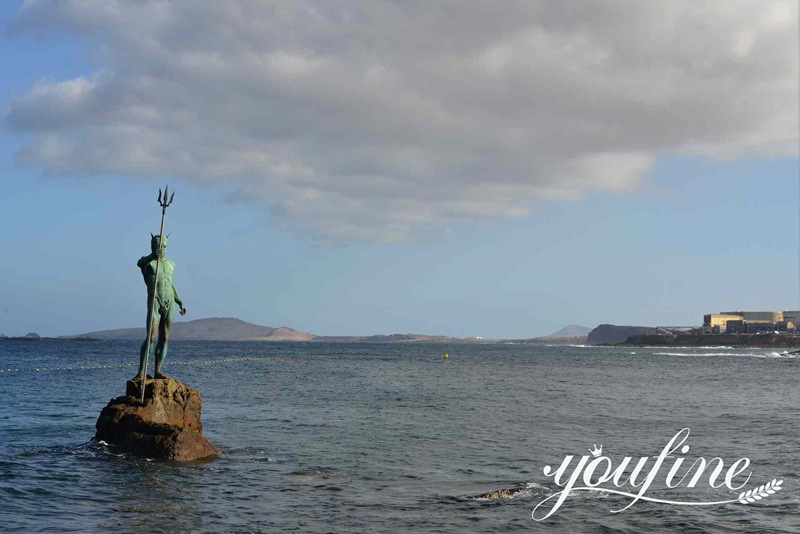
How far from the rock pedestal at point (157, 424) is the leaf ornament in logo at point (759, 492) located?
515 inches

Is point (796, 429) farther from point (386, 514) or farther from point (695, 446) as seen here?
point (386, 514)

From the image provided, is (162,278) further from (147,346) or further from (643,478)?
(643,478)

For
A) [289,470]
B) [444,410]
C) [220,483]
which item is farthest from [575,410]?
[220,483]

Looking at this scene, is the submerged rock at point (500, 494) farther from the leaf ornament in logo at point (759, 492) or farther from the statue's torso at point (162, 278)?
the statue's torso at point (162, 278)

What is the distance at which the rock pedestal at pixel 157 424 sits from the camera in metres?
20.2

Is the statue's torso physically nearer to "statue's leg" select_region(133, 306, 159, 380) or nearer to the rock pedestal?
"statue's leg" select_region(133, 306, 159, 380)

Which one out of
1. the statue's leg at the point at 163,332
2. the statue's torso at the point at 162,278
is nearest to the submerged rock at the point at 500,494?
the statue's leg at the point at 163,332

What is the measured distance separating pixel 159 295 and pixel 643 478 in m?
13.7

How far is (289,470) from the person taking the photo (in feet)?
64.5

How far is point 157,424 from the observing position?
20562 millimetres

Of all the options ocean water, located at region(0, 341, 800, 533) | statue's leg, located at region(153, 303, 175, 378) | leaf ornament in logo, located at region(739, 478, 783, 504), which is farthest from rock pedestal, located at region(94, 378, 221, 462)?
leaf ornament in logo, located at region(739, 478, 783, 504)

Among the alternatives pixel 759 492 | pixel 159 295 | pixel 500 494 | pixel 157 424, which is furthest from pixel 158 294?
pixel 759 492

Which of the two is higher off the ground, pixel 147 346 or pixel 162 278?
pixel 162 278

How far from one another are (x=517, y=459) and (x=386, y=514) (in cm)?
746
